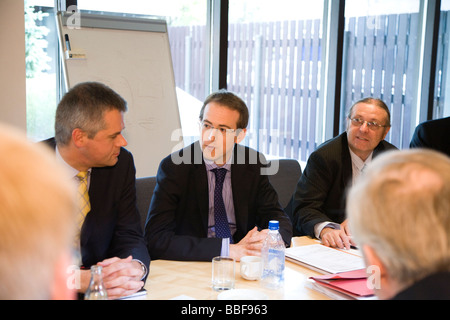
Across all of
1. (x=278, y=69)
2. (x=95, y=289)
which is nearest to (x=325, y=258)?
(x=95, y=289)

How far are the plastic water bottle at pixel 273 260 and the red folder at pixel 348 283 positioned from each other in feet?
0.44

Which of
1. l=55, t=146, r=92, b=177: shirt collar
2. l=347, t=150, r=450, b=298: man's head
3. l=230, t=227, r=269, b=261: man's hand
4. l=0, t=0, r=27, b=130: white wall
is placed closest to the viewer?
l=347, t=150, r=450, b=298: man's head

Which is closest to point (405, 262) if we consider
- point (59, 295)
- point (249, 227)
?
point (59, 295)

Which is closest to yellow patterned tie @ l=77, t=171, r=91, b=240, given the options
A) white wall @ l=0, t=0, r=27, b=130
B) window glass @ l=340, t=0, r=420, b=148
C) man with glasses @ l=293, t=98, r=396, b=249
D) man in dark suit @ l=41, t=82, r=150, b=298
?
man in dark suit @ l=41, t=82, r=150, b=298

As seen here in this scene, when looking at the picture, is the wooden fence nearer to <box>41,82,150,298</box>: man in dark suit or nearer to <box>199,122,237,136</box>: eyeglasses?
<box>199,122,237,136</box>: eyeglasses

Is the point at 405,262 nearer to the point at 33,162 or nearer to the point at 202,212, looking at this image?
the point at 33,162

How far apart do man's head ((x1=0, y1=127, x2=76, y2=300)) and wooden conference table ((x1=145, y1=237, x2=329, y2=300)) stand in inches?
39.5

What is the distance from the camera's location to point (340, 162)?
2.92m

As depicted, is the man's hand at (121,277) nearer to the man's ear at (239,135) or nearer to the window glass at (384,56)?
the man's ear at (239,135)

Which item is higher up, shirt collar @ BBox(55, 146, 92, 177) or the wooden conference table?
shirt collar @ BBox(55, 146, 92, 177)

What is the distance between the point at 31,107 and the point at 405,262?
318 cm

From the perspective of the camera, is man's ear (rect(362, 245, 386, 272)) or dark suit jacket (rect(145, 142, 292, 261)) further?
dark suit jacket (rect(145, 142, 292, 261))

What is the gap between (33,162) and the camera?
0.64m

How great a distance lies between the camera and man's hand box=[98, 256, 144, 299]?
1.59 m
